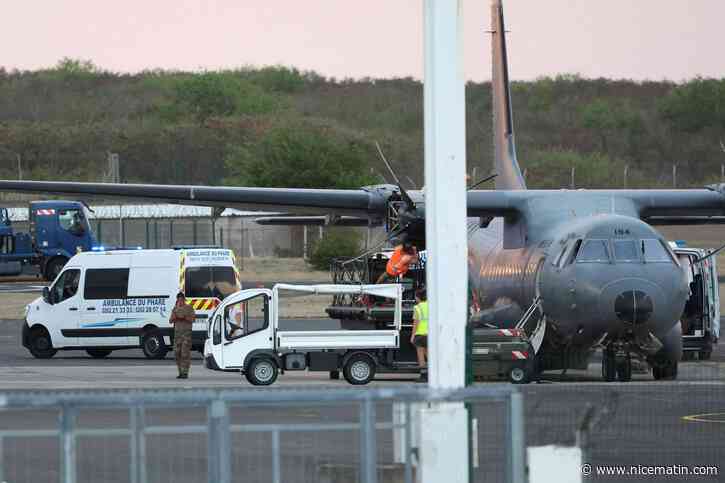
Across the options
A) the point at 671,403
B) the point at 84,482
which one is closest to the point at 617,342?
the point at 671,403

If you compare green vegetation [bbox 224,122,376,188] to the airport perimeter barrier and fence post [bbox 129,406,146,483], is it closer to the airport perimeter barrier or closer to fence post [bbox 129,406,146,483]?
the airport perimeter barrier

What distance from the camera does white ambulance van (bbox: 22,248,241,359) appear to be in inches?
981

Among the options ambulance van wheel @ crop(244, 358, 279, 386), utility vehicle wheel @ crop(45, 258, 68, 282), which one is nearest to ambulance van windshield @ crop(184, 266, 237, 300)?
ambulance van wheel @ crop(244, 358, 279, 386)

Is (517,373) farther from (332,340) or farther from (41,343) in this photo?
(41,343)

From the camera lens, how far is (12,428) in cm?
799

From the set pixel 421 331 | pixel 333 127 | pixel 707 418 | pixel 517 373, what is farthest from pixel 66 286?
pixel 333 127

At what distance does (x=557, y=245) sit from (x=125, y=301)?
9.64 metres

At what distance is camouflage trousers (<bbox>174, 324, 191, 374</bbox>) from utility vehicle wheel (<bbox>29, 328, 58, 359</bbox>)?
16.3 ft

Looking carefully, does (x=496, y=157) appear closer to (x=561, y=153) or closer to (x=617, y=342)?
(x=617, y=342)

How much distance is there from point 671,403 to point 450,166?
149 inches

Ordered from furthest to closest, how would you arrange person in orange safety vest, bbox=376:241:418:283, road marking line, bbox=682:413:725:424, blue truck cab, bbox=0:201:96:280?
blue truck cab, bbox=0:201:96:280, person in orange safety vest, bbox=376:241:418:283, road marking line, bbox=682:413:725:424

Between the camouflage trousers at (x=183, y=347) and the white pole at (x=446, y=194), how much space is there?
40.2ft

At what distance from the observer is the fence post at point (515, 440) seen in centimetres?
778

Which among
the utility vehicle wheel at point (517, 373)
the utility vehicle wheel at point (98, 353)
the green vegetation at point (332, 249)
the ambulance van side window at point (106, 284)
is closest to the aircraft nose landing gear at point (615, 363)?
the utility vehicle wheel at point (517, 373)
